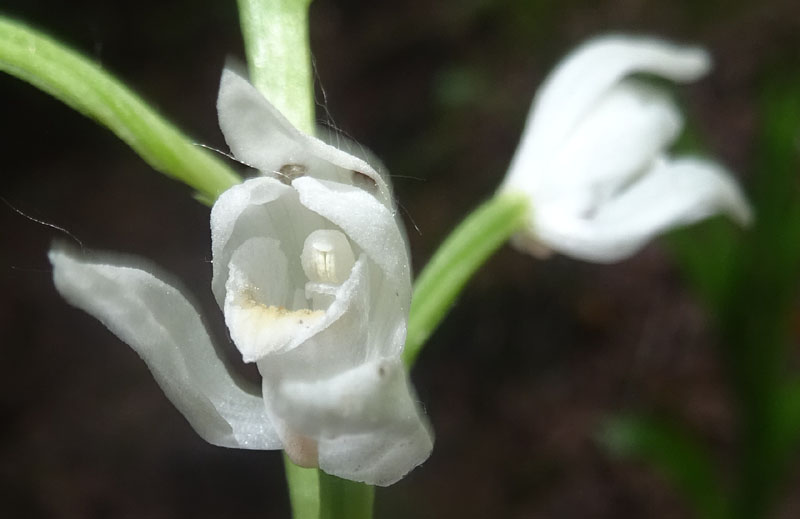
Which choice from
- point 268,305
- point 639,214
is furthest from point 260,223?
point 639,214

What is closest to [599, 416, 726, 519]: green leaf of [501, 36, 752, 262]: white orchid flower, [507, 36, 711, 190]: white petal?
[501, 36, 752, 262]: white orchid flower

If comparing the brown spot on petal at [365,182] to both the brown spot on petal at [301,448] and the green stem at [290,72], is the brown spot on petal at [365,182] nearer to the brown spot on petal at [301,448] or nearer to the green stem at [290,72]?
the green stem at [290,72]

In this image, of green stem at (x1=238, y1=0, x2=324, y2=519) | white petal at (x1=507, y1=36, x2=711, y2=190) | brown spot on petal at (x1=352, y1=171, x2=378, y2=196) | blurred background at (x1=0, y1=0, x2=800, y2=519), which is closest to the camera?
brown spot on petal at (x1=352, y1=171, x2=378, y2=196)

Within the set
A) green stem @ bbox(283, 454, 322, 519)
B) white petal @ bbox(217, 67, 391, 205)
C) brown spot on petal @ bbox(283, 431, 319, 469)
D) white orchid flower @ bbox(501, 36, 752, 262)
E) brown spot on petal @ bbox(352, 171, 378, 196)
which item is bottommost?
green stem @ bbox(283, 454, 322, 519)

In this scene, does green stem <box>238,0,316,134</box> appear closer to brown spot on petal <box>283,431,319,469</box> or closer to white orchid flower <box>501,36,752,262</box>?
brown spot on petal <box>283,431,319,469</box>

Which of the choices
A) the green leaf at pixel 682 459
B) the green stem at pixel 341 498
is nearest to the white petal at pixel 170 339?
the green stem at pixel 341 498

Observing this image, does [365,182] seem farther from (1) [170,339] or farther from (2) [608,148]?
(2) [608,148]
